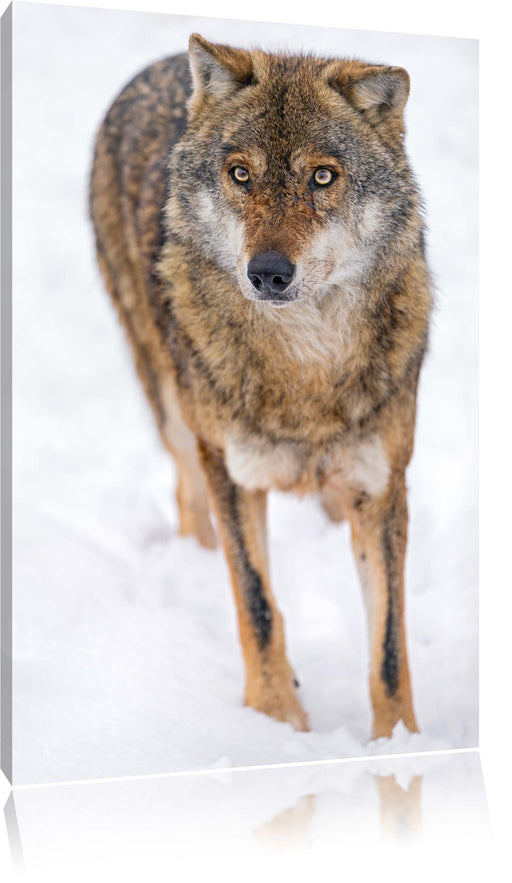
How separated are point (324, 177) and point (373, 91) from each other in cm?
31

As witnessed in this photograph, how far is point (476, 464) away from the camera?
14.9ft

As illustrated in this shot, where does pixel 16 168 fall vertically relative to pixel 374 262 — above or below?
above

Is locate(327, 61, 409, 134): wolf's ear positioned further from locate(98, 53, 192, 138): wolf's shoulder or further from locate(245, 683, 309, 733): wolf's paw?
locate(245, 683, 309, 733): wolf's paw

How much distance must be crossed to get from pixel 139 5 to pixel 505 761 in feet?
9.70

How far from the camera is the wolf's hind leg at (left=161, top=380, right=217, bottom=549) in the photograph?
493 cm

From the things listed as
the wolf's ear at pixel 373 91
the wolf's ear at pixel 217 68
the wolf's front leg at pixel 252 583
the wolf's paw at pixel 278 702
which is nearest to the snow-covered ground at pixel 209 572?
the wolf's paw at pixel 278 702

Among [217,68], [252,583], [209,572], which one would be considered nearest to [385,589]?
[252,583]

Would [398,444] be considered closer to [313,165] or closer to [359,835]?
[313,165]

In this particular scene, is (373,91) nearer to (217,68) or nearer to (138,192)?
(217,68)

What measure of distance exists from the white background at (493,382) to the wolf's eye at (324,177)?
1.22 meters

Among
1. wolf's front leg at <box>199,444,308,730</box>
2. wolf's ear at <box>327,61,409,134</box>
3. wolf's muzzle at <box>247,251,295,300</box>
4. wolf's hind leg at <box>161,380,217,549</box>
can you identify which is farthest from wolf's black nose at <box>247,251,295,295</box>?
wolf's hind leg at <box>161,380,217,549</box>

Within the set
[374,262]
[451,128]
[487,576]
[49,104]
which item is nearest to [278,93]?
[374,262]

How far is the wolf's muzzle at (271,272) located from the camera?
127 inches

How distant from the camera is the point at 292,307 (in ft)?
11.8
